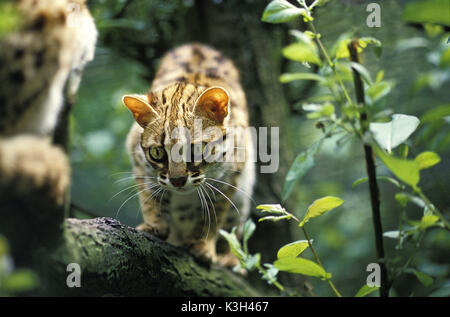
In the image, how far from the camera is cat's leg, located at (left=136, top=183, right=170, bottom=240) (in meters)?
1.85

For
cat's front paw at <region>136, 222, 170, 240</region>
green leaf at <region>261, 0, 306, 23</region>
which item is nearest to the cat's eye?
cat's front paw at <region>136, 222, 170, 240</region>

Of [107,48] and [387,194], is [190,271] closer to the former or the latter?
[107,48]

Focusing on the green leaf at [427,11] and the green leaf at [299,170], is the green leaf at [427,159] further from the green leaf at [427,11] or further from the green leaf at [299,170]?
the green leaf at [427,11]

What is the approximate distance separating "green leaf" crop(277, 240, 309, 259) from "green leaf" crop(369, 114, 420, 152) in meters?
0.40

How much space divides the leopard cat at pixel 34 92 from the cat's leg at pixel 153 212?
69 centimetres

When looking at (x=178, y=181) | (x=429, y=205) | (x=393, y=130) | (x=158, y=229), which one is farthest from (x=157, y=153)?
(x=429, y=205)

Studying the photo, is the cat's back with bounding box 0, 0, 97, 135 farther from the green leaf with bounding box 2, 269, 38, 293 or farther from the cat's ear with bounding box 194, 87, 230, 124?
the cat's ear with bounding box 194, 87, 230, 124

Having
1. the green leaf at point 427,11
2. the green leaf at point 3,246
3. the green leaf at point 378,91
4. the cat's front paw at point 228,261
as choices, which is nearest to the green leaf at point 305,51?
the green leaf at point 378,91

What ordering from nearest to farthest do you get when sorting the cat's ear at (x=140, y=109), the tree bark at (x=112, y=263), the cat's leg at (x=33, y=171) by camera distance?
the cat's leg at (x=33, y=171) → the tree bark at (x=112, y=263) → the cat's ear at (x=140, y=109)

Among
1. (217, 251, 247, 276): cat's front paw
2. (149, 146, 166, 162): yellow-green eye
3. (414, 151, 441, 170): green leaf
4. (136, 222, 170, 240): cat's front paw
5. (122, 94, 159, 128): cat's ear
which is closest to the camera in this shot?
(414, 151, 441, 170): green leaf

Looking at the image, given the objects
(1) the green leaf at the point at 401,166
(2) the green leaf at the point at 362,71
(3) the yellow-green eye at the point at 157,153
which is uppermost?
(2) the green leaf at the point at 362,71

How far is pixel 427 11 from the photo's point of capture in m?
0.87

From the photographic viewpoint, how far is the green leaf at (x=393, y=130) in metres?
1.23

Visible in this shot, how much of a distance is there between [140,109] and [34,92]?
593 mm
